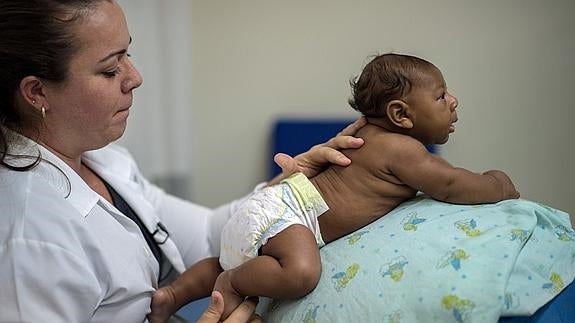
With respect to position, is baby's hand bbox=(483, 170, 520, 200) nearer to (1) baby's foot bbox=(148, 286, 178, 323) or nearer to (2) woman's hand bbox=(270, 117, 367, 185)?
(2) woman's hand bbox=(270, 117, 367, 185)

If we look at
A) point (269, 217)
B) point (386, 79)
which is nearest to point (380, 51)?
point (386, 79)

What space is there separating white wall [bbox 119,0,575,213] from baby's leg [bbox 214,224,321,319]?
1.30ft

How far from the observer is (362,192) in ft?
4.00

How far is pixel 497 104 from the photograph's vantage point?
1561 millimetres

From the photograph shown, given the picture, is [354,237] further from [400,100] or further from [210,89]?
[210,89]

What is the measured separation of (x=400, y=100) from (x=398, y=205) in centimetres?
20

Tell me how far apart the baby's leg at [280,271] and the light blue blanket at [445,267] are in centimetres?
3

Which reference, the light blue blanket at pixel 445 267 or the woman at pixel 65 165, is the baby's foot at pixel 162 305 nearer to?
the woman at pixel 65 165

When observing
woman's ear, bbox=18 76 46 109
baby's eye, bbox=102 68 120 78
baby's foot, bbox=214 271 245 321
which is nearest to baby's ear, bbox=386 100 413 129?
baby's foot, bbox=214 271 245 321

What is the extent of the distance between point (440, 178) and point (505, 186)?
0.13 metres

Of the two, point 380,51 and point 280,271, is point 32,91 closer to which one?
point 280,271

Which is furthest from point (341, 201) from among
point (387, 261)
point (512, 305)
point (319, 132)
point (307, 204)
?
point (319, 132)

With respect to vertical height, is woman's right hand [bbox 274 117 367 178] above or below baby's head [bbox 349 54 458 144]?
below

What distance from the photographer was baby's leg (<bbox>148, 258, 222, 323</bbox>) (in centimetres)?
133
